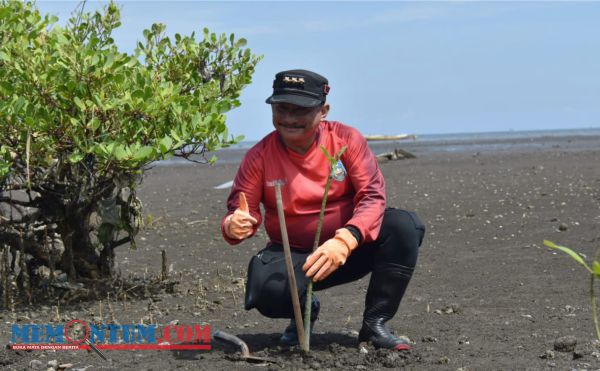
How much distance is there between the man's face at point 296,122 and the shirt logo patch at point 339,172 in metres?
0.21

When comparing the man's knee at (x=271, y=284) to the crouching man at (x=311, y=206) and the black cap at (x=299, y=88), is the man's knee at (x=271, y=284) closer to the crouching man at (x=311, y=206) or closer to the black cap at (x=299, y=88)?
the crouching man at (x=311, y=206)

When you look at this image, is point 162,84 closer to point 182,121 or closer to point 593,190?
point 182,121

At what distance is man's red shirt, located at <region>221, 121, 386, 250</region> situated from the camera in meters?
4.67

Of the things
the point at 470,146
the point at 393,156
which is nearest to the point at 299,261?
the point at 393,156

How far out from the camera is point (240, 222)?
14.9ft

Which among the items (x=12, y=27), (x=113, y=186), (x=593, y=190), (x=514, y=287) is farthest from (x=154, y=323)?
(x=593, y=190)

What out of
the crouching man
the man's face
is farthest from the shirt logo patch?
the man's face

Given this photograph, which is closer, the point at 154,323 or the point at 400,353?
the point at 400,353

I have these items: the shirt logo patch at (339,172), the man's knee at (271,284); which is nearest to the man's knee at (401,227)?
the shirt logo patch at (339,172)

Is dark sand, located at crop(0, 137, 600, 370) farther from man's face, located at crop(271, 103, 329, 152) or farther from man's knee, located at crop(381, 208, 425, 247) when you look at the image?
man's face, located at crop(271, 103, 329, 152)

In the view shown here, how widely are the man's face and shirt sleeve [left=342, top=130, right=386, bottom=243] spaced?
0.79 feet

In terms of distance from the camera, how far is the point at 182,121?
584 cm

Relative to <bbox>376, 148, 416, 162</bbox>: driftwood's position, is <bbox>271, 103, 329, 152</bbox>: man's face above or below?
above

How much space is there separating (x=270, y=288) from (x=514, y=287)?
2988 millimetres
